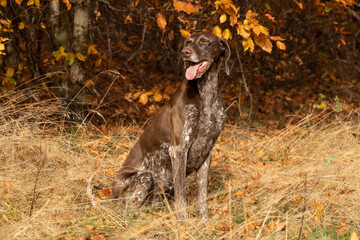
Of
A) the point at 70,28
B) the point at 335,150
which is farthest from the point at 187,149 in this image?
the point at 70,28

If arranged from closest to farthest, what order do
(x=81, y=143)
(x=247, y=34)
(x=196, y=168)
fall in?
(x=196, y=168) → (x=247, y=34) → (x=81, y=143)

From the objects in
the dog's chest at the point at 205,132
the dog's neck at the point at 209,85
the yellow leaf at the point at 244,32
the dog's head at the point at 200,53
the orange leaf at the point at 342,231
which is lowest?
the orange leaf at the point at 342,231

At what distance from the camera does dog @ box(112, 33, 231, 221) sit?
398 centimetres

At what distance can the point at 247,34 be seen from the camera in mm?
4609

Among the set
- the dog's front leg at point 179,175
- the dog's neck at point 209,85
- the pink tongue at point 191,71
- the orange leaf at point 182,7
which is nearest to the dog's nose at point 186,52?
the pink tongue at point 191,71

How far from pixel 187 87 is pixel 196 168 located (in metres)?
0.81

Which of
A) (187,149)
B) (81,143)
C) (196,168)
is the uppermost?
(187,149)

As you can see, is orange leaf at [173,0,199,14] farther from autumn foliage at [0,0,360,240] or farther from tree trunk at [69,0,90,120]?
tree trunk at [69,0,90,120]

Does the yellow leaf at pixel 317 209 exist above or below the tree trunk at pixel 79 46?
below

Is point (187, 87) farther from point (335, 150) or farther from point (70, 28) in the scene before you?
point (70, 28)

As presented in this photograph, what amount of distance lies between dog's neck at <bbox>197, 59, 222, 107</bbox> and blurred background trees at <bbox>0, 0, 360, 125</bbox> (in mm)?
674

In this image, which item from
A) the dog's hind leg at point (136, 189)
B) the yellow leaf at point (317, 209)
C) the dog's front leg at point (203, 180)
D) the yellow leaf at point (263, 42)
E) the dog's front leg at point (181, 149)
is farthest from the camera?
the yellow leaf at point (263, 42)

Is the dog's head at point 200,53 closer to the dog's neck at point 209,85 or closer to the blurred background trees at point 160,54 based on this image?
the dog's neck at point 209,85

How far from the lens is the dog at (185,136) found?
13.1 feet
